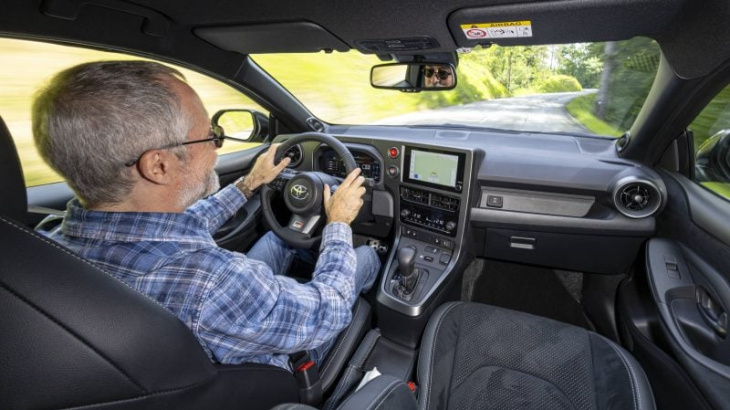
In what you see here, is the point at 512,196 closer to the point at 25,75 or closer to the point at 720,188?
the point at 720,188

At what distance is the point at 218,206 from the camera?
220 cm

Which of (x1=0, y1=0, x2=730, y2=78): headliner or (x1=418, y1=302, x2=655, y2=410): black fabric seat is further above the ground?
(x1=0, y1=0, x2=730, y2=78): headliner

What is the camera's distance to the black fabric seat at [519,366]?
5.30 feet

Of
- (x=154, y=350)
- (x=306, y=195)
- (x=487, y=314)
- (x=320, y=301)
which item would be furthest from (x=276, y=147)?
(x=154, y=350)

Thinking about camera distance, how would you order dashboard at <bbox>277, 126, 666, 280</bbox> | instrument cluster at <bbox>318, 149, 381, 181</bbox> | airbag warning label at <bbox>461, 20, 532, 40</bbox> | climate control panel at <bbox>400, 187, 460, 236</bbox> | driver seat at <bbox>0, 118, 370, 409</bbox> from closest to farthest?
1. driver seat at <bbox>0, 118, 370, 409</bbox>
2. airbag warning label at <bbox>461, 20, 532, 40</bbox>
3. dashboard at <bbox>277, 126, 666, 280</bbox>
4. climate control panel at <bbox>400, 187, 460, 236</bbox>
5. instrument cluster at <bbox>318, 149, 381, 181</bbox>

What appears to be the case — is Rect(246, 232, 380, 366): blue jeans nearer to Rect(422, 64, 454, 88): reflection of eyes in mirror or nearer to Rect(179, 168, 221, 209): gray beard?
Rect(179, 168, 221, 209): gray beard

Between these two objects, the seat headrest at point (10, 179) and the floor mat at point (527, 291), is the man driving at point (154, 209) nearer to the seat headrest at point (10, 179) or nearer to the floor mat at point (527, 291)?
the seat headrest at point (10, 179)

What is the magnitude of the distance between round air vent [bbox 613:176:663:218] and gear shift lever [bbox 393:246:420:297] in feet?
3.68

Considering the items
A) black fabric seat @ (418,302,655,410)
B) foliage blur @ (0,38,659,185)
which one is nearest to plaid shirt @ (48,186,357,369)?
foliage blur @ (0,38,659,185)

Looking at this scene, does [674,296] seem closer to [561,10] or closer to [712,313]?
[712,313]

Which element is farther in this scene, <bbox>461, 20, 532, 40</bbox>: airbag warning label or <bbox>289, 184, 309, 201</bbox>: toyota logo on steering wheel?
<bbox>289, 184, 309, 201</bbox>: toyota logo on steering wheel

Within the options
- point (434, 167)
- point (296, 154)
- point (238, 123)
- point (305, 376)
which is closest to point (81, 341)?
point (305, 376)

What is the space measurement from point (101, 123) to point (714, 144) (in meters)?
2.47

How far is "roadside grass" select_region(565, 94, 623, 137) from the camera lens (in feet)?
8.48
